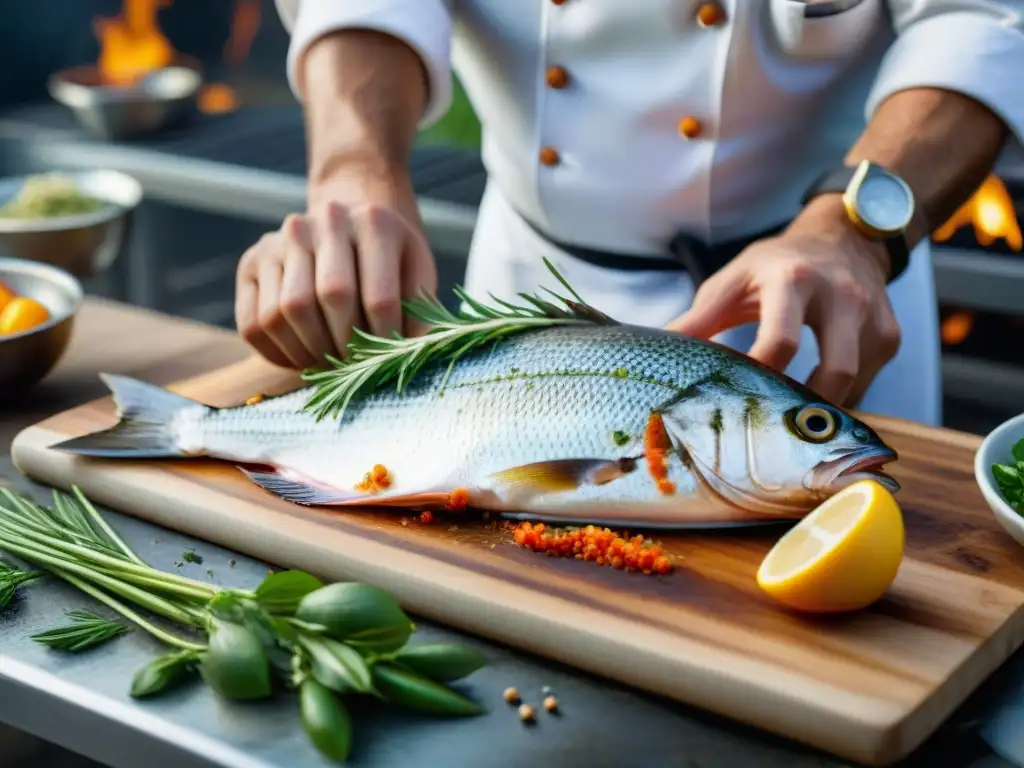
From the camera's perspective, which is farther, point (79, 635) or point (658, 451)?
point (658, 451)

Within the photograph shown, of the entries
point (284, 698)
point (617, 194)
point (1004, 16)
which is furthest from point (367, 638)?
point (1004, 16)

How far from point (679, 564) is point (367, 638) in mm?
387

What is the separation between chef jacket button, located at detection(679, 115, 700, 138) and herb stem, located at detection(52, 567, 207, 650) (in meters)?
1.10

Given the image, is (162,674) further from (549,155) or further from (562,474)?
(549,155)

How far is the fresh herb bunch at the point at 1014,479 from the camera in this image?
1.38 metres

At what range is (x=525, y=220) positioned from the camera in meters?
2.23

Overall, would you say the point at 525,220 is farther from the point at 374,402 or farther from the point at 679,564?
the point at 679,564

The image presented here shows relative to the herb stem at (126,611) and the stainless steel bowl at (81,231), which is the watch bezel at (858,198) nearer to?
the herb stem at (126,611)

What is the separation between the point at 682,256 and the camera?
200cm

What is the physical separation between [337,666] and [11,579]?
1.55 feet

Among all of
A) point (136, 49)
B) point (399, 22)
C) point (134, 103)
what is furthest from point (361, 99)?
point (136, 49)

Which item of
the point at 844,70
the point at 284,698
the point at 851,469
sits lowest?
the point at 284,698

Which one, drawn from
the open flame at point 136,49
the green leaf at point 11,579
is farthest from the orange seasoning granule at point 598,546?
the open flame at point 136,49

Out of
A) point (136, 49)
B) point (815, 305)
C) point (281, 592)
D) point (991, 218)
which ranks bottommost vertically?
point (136, 49)
